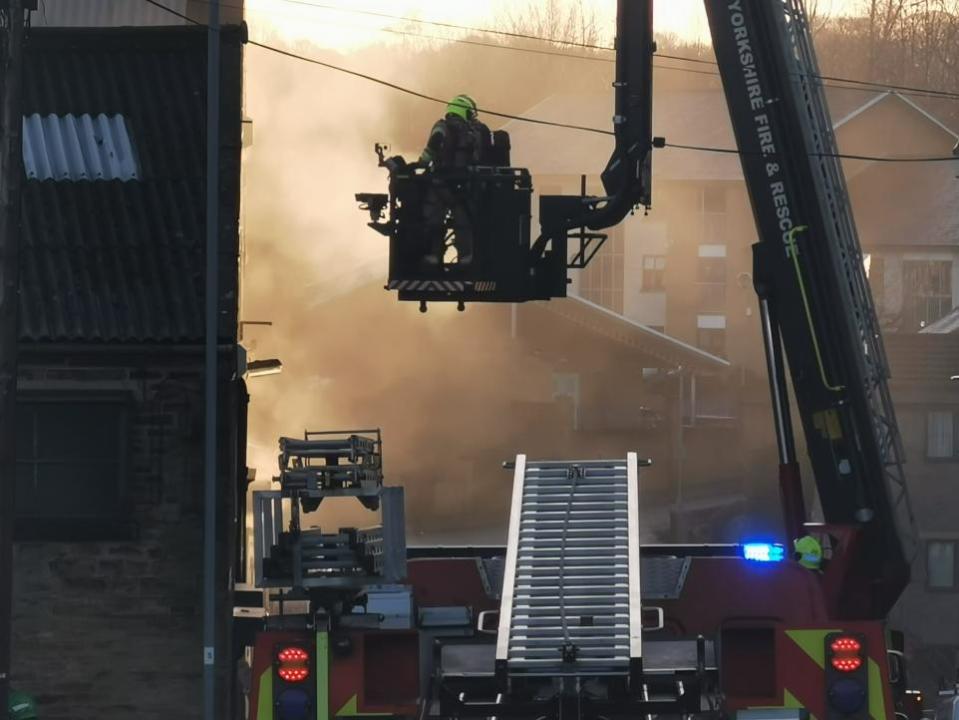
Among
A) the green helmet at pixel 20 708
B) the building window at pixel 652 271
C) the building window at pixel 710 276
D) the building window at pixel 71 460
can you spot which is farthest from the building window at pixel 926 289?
the green helmet at pixel 20 708

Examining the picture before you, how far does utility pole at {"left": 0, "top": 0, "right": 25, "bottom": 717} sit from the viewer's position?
9.27m

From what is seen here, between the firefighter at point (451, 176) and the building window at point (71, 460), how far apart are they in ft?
16.5

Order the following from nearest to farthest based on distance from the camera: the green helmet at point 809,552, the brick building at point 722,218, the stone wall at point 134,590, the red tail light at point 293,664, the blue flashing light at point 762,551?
the red tail light at point 293,664, the blue flashing light at point 762,551, the green helmet at point 809,552, the stone wall at point 134,590, the brick building at point 722,218

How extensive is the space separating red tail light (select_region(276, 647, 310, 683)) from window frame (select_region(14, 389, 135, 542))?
23.5 ft

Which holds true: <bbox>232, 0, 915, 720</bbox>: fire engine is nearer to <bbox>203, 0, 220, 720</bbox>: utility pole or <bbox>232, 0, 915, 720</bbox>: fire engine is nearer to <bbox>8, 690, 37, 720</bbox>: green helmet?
<bbox>8, 690, 37, 720</bbox>: green helmet

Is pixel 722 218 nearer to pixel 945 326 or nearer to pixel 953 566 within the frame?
pixel 945 326

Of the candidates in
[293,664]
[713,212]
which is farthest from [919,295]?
[293,664]

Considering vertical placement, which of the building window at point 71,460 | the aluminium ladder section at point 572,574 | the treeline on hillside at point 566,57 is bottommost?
the aluminium ladder section at point 572,574

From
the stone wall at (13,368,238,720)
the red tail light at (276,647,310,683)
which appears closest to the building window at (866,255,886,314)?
the stone wall at (13,368,238,720)

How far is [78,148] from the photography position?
15.8 meters

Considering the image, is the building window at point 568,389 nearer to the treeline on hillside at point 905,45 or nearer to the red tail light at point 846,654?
the treeline on hillside at point 905,45

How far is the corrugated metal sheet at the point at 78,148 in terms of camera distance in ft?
51.3

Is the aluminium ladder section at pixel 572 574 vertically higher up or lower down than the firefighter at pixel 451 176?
lower down

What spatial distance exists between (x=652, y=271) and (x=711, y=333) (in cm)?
364
